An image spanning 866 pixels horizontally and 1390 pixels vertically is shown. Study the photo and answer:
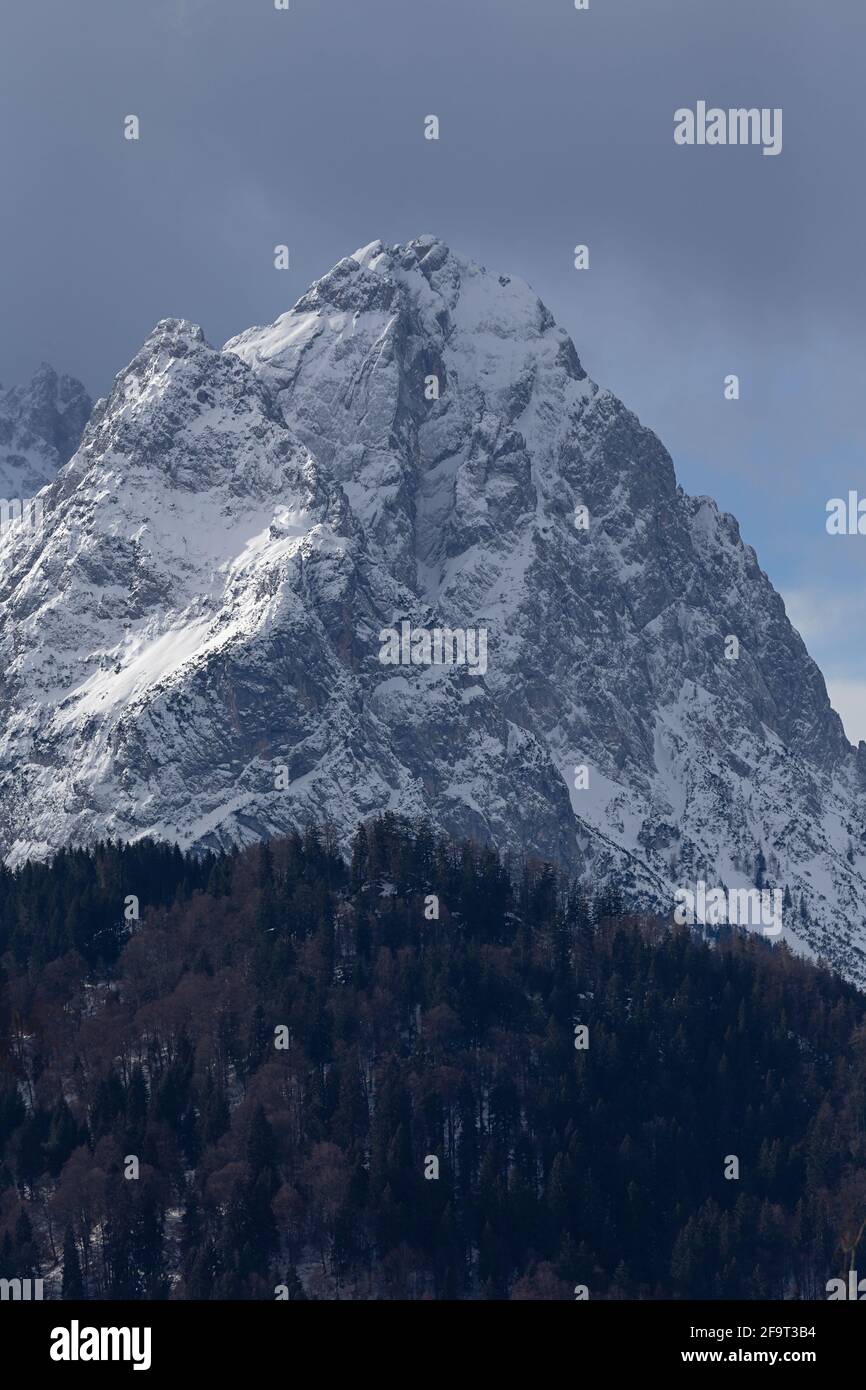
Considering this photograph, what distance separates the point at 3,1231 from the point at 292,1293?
20.4 m

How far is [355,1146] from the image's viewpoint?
184875 mm

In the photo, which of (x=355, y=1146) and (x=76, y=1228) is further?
(x=355, y=1146)
